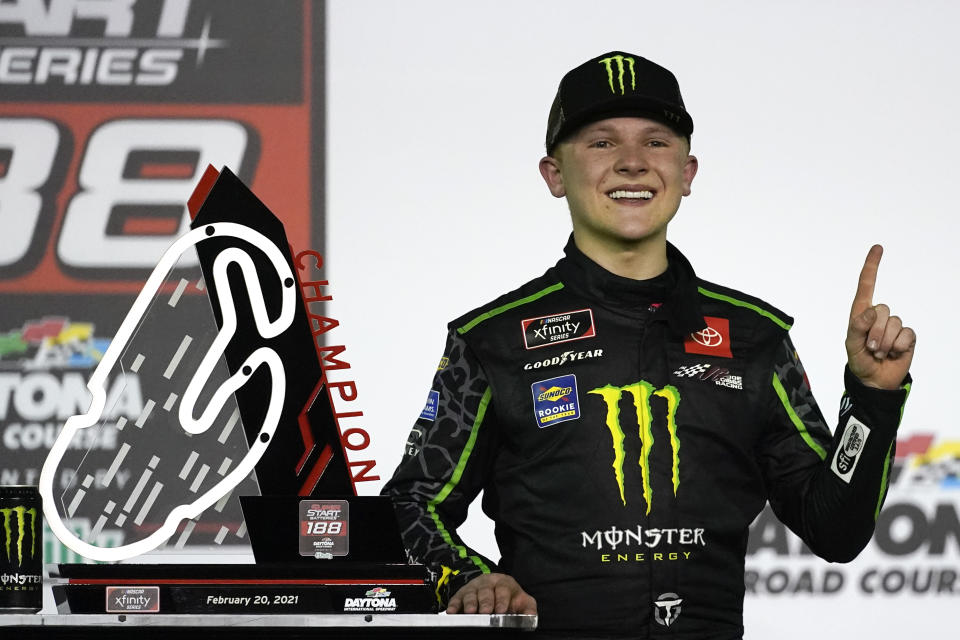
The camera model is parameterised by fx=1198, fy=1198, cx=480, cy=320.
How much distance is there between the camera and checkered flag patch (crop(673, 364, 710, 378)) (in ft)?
4.57

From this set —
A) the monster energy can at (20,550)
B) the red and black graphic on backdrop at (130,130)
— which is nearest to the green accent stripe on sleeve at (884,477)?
the monster energy can at (20,550)

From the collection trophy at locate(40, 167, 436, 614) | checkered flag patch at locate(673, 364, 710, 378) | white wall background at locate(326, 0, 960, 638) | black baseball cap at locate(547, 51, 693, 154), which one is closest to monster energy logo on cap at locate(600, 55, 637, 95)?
black baseball cap at locate(547, 51, 693, 154)

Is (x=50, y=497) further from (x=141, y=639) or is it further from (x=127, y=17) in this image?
(x=127, y=17)

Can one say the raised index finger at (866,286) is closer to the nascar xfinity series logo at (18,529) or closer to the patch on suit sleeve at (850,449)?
the patch on suit sleeve at (850,449)

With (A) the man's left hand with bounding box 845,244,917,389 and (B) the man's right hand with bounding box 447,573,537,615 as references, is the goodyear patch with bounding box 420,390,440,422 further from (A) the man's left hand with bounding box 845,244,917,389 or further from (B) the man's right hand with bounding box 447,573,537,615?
(A) the man's left hand with bounding box 845,244,917,389

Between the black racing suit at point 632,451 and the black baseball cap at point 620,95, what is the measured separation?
0.16 m

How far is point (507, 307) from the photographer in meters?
1.48

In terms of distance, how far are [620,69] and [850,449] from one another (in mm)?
524

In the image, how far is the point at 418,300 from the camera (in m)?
2.58

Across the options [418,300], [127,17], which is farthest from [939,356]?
[127,17]

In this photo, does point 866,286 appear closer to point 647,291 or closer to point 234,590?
point 647,291

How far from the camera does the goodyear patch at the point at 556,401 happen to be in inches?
54.2

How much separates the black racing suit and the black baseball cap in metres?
0.16

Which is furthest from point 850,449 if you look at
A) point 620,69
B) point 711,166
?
point 711,166
